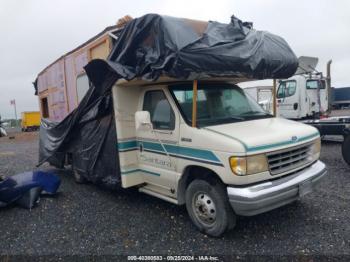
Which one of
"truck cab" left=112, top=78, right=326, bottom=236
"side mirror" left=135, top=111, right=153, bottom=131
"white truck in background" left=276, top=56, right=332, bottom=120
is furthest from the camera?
"white truck in background" left=276, top=56, right=332, bottom=120

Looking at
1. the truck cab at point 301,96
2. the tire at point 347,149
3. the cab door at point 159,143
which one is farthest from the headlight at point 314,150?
the truck cab at point 301,96

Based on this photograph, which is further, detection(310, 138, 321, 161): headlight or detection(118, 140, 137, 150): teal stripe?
detection(118, 140, 137, 150): teal stripe

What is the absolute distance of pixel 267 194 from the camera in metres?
3.86

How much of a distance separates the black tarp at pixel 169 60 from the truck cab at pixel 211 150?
13.0 inches

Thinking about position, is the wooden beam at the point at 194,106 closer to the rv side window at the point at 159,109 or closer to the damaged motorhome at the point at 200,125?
the damaged motorhome at the point at 200,125

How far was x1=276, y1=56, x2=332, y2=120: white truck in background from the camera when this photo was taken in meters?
13.2

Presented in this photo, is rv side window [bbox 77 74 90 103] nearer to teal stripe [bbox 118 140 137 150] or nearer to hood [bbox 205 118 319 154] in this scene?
teal stripe [bbox 118 140 137 150]

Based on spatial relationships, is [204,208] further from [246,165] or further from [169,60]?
[169,60]

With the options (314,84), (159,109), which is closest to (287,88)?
(314,84)

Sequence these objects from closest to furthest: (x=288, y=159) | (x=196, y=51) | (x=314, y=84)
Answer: (x=196, y=51)
(x=288, y=159)
(x=314, y=84)

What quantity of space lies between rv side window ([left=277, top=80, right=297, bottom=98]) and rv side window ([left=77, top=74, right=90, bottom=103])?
952 centimetres

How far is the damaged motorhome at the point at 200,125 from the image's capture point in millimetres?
3992

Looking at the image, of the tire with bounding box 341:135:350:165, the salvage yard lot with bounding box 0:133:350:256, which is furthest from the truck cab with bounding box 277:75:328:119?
the salvage yard lot with bounding box 0:133:350:256

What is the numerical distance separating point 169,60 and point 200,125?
0.99m
